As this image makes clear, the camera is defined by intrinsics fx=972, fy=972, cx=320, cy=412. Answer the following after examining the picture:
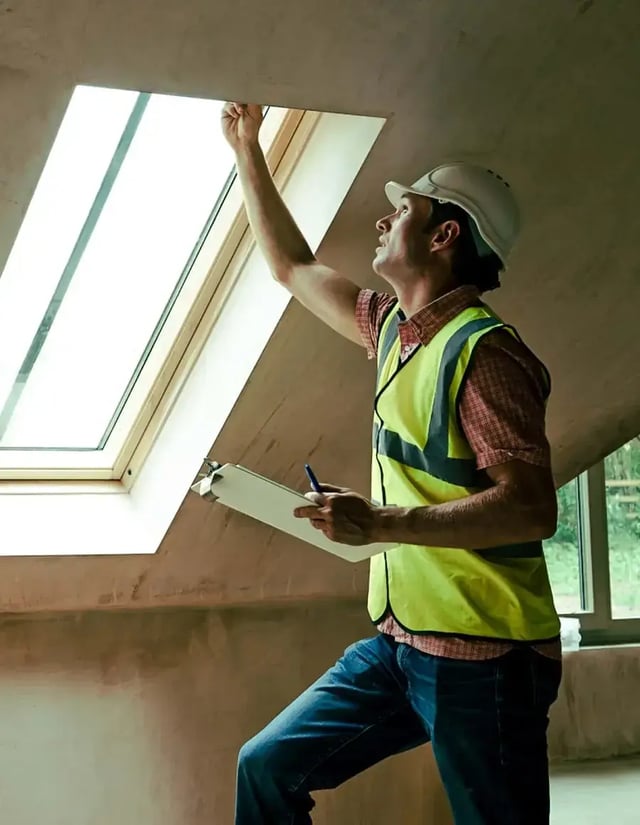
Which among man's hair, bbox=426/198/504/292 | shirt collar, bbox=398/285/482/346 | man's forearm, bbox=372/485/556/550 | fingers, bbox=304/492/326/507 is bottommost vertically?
man's forearm, bbox=372/485/556/550

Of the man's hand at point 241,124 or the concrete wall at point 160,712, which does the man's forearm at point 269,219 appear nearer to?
the man's hand at point 241,124

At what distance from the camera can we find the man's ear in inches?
64.2

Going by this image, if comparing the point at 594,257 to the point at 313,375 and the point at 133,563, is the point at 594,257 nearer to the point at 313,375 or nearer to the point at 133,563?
the point at 313,375

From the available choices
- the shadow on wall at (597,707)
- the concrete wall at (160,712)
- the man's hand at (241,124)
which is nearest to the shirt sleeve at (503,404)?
the man's hand at (241,124)

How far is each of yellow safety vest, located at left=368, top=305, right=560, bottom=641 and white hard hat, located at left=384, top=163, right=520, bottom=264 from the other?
12 cm

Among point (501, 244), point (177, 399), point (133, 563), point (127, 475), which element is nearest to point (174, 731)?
point (133, 563)

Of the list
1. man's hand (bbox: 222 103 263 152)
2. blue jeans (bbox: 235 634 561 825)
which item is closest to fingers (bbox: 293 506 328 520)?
blue jeans (bbox: 235 634 561 825)

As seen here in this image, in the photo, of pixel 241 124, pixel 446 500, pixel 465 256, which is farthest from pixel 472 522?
pixel 241 124

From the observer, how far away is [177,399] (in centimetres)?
212

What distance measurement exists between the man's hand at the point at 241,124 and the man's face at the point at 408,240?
309 mm

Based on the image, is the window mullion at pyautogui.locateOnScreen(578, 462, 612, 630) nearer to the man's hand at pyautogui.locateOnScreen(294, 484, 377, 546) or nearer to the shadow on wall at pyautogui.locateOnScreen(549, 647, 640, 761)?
the shadow on wall at pyautogui.locateOnScreen(549, 647, 640, 761)

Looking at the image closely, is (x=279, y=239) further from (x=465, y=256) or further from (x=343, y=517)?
(x=343, y=517)

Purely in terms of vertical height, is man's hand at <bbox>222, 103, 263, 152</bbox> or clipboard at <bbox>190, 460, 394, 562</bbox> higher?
man's hand at <bbox>222, 103, 263, 152</bbox>

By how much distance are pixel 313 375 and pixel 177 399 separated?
337 millimetres
